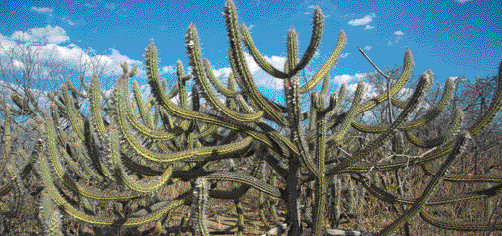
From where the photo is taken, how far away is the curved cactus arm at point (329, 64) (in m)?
2.88

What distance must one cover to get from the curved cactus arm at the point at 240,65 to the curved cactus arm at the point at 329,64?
0.54 m

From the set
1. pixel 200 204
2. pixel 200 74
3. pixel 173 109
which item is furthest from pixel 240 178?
pixel 200 74

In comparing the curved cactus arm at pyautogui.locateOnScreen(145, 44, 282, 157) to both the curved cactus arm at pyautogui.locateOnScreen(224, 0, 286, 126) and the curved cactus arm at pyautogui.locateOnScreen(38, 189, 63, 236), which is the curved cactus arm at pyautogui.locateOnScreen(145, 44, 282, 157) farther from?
the curved cactus arm at pyautogui.locateOnScreen(38, 189, 63, 236)

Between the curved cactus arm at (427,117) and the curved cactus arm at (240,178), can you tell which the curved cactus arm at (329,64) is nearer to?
the curved cactus arm at (427,117)

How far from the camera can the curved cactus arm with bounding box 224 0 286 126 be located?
213 cm

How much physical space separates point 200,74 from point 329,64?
4.65 ft

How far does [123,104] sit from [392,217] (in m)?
4.18

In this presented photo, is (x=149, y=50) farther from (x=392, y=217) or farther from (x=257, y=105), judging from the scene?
(x=392, y=217)

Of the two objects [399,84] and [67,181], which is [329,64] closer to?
[399,84]

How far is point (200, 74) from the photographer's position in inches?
85.7

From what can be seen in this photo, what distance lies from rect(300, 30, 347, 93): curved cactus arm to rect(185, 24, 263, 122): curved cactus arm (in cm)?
75

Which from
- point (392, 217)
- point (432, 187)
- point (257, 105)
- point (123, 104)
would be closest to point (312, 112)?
point (257, 105)

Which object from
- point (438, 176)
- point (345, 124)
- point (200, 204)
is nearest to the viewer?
point (200, 204)

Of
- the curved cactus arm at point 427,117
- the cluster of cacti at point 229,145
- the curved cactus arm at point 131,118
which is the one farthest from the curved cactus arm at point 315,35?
the curved cactus arm at point 131,118
